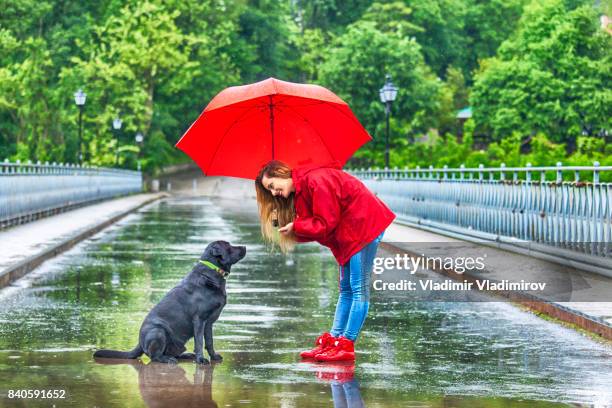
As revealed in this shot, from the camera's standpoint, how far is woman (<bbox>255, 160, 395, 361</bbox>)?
9219mm

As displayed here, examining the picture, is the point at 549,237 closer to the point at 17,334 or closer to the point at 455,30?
the point at 17,334

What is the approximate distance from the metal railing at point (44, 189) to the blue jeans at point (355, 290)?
1822 centimetres

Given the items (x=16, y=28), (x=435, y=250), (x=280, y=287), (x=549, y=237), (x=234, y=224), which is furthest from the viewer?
(x=16, y=28)

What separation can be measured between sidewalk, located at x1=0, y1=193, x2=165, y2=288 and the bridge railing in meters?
7.20

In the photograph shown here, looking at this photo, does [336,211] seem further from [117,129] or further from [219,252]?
[117,129]

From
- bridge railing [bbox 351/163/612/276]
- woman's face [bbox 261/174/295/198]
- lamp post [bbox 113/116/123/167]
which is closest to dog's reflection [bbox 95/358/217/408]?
woman's face [bbox 261/174/295/198]

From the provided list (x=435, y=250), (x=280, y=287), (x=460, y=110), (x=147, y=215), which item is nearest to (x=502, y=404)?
(x=280, y=287)

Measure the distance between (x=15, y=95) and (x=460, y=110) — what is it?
40.6 m

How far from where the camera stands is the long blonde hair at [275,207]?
9234 millimetres

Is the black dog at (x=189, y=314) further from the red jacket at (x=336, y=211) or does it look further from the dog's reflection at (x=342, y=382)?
the dog's reflection at (x=342, y=382)

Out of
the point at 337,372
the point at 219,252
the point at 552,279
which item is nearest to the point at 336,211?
the point at 219,252

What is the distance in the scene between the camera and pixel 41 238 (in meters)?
24.0

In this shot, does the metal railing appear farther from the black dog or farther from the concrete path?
the black dog

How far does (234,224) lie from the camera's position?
34219mm
